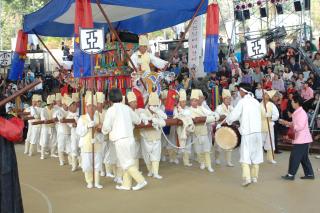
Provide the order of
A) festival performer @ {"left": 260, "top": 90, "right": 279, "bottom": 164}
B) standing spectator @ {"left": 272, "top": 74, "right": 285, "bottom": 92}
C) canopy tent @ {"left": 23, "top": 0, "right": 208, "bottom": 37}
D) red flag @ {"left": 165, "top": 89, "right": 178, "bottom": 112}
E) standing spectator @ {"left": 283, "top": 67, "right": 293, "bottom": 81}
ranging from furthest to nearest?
standing spectator @ {"left": 283, "top": 67, "right": 293, "bottom": 81}, standing spectator @ {"left": 272, "top": 74, "right": 285, "bottom": 92}, red flag @ {"left": 165, "top": 89, "right": 178, "bottom": 112}, festival performer @ {"left": 260, "top": 90, "right": 279, "bottom": 164}, canopy tent @ {"left": 23, "top": 0, "right": 208, "bottom": 37}

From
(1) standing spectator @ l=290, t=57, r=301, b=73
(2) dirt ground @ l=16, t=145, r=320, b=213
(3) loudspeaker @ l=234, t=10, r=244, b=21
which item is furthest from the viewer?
(3) loudspeaker @ l=234, t=10, r=244, b=21

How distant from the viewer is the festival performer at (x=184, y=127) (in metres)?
8.64

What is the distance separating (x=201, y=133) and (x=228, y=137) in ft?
4.54

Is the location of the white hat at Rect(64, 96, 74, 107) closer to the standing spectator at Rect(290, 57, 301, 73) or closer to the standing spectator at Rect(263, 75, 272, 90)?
the standing spectator at Rect(263, 75, 272, 90)

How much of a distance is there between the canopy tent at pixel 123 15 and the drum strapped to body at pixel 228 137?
2826mm

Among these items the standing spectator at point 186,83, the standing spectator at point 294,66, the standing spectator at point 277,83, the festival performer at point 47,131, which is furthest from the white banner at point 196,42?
the festival performer at point 47,131

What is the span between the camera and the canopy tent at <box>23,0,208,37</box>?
8.79m

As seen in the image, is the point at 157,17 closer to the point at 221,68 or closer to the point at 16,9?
the point at 221,68

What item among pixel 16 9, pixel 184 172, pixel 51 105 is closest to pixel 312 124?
pixel 184 172

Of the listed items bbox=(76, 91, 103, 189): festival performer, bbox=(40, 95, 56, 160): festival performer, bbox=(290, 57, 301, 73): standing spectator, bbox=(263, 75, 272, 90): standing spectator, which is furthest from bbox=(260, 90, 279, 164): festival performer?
bbox=(290, 57, 301, 73): standing spectator

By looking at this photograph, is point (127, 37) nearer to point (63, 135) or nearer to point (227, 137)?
point (63, 135)

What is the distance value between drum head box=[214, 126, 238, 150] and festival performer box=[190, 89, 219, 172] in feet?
3.64

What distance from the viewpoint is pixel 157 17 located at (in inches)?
450

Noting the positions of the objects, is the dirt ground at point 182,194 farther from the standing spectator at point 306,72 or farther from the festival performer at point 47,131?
the standing spectator at point 306,72
